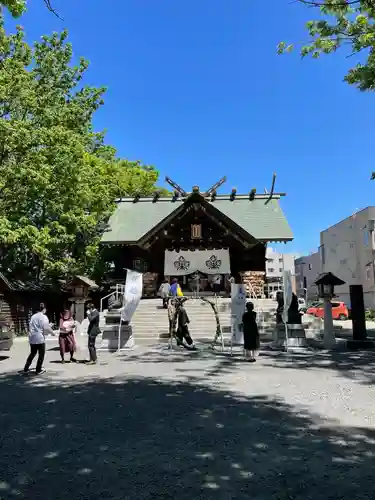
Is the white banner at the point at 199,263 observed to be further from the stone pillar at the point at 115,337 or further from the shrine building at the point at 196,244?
the stone pillar at the point at 115,337

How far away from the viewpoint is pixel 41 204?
2439 cm

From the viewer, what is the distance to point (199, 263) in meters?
25.2

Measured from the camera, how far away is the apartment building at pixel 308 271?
199 feet

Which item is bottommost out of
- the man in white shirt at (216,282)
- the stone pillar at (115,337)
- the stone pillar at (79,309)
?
the stone pillar at (115,337)

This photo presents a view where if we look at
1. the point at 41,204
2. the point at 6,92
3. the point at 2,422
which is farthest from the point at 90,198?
the point at 2,422

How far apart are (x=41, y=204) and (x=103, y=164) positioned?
26.5ft

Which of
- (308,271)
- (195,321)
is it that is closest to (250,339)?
(195,321)

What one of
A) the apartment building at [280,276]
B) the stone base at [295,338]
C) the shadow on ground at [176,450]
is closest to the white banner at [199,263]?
the apartment building at [280,276]

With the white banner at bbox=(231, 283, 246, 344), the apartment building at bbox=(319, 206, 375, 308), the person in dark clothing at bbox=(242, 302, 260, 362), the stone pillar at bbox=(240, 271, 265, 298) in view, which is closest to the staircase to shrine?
the white banner at bbox=(231, 283, 246, 344)

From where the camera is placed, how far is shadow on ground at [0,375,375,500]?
147 inches

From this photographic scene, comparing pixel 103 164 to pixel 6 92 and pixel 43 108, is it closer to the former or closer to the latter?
pixel 43 108

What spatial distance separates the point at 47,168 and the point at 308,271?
52377mm

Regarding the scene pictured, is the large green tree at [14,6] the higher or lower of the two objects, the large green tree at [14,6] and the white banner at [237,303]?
the higher

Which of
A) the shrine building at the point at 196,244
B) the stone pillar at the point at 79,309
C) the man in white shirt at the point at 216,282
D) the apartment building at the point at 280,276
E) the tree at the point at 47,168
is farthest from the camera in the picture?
the man in white shirt at the point at 216,282
